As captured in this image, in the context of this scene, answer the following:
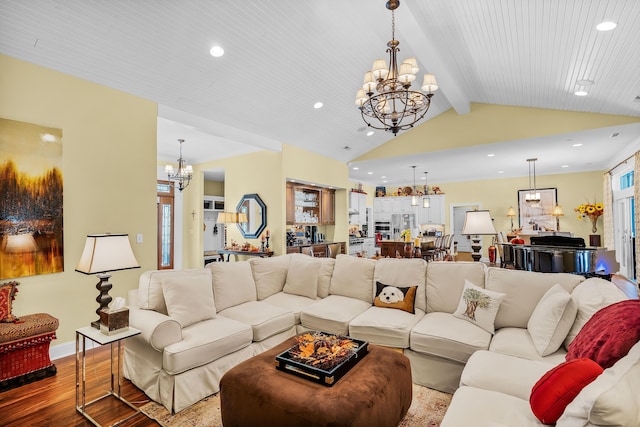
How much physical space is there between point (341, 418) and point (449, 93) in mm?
5072

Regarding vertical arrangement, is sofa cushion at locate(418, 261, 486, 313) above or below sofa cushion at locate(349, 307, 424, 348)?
above

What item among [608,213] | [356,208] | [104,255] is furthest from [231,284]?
[608,213]

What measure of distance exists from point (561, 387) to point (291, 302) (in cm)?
268

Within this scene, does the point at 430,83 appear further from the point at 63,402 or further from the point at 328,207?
the point at 328,207

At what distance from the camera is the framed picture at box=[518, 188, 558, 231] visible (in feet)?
Result: 31.1

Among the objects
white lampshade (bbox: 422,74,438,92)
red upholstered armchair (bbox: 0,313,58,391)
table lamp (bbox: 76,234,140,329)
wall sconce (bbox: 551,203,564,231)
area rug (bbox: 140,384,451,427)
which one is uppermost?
white lampshade (bbox: 422,74,438,92)

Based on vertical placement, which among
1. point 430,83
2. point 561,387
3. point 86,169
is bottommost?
point 561,387

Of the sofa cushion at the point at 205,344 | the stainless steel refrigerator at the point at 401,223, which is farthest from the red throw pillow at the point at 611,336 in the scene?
the stainless steel refrigerator at the point at 401,223

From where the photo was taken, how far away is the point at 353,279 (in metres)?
3.72

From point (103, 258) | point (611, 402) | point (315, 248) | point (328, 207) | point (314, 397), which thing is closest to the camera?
point (611, 402)

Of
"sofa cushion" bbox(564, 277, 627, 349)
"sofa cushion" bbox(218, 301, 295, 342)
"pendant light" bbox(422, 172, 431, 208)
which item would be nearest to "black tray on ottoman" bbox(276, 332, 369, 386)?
"sofa cushion" bbox(218, 301, 295, 342)

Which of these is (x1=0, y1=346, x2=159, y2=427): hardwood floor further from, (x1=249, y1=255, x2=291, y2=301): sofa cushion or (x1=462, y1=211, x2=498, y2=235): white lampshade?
(x1=462, y1=211, x2=498, y2=235): white lampshade

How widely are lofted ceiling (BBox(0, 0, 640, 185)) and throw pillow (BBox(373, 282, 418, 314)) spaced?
2840 millimetres

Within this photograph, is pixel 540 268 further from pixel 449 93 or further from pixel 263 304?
pixel 263 304
